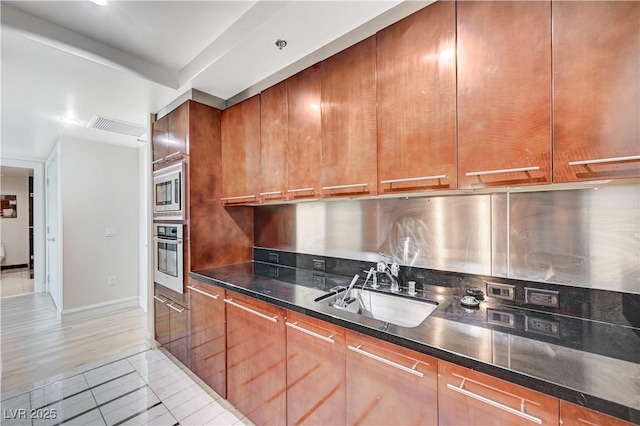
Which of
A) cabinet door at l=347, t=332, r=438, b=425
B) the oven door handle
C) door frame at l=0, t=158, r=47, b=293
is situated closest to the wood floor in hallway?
door frame at l=0, t=158, r=47, b=293

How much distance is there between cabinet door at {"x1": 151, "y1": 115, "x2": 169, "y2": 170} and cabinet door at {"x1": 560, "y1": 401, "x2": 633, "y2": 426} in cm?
296

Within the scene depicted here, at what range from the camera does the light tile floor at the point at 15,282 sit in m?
4.82

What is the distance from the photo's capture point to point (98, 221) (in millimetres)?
3781

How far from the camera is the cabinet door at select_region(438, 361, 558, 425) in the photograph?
770 mm

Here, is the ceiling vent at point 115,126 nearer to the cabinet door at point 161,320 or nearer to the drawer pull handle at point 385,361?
the cabinet door at point 161,320

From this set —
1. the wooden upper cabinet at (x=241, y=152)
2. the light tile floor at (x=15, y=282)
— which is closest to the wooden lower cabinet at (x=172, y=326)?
the wooden upper cabinet at (x=241, y=152)

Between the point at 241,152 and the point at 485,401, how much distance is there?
7.03 ft

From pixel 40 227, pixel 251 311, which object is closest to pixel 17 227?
pixel 40 227

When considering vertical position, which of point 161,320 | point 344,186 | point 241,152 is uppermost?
point 241,152

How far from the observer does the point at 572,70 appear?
0.96 meters

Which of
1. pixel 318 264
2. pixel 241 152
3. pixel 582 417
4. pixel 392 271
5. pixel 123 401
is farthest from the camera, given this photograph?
pixel 241 152

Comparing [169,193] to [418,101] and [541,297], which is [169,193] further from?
[541,297]

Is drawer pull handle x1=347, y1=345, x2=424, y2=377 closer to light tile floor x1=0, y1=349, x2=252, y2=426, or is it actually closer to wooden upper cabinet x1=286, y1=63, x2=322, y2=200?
wooden upper cabinet x1=286, y1=63, x2=322, y2=200

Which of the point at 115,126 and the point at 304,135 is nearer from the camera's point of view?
the point at 304,135
